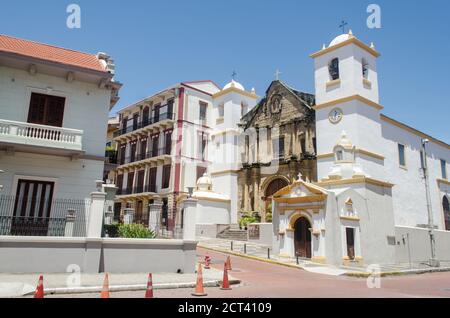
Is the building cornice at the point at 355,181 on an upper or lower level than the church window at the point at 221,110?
lower

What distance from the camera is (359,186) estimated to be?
75.0 feet

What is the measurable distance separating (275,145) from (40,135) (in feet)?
79.6

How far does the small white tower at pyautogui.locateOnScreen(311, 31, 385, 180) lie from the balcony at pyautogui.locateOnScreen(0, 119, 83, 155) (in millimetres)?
18928

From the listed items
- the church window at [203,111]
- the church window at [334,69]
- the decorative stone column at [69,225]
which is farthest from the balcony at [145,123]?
the decorative stone column at [69,225]

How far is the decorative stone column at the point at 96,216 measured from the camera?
42.1 ft

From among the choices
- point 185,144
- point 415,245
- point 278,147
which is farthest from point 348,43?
point 185,144

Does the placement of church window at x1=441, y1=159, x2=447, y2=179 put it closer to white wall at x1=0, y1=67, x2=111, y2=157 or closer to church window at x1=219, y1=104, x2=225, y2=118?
church window at x1=219, y1=104, x2=225, y2=118

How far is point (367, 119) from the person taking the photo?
2789 centimetres

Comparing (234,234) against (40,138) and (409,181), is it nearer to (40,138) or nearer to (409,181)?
(409,181)

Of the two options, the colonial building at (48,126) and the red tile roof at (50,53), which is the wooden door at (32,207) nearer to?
the colonial building at (48,126)

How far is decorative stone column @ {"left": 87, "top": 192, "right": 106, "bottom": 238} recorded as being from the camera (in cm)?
1284

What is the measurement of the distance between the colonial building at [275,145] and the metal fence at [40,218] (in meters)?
21.7
